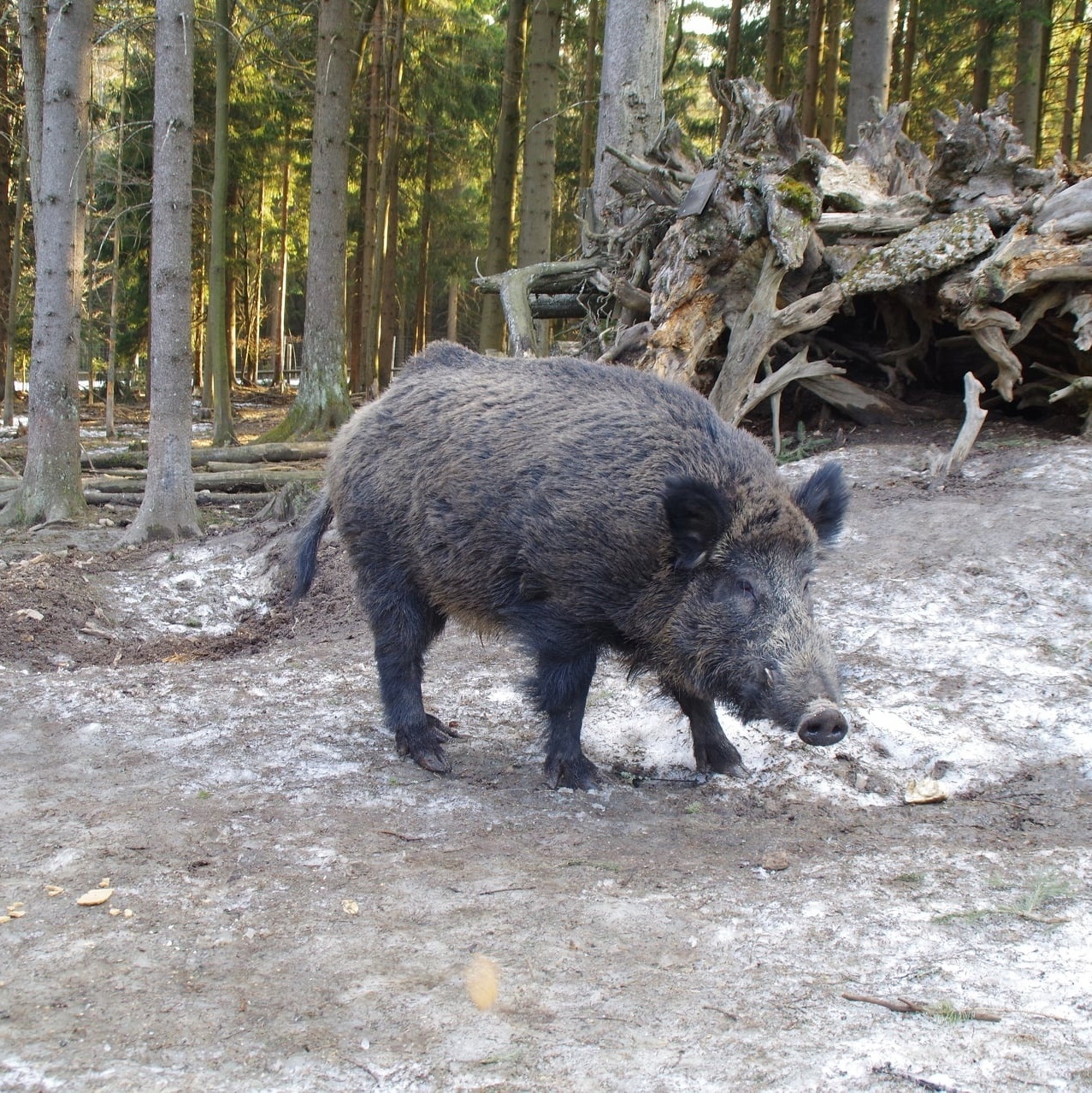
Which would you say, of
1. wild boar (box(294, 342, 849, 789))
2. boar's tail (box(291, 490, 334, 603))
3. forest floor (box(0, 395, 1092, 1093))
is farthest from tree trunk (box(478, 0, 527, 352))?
wild boar (box(294, 342, 849, 789))

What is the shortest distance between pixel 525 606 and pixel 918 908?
87.1 inches

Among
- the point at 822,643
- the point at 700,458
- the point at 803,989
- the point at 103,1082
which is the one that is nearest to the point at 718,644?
the point at 822,643

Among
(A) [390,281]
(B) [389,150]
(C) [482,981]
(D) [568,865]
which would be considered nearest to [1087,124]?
(B) [389,150]

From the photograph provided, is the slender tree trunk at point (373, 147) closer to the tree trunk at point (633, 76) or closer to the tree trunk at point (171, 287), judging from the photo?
the tree trunk at point (171, 287)

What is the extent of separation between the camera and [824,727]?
4.05 meters

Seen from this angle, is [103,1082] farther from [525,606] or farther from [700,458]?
[700,458]

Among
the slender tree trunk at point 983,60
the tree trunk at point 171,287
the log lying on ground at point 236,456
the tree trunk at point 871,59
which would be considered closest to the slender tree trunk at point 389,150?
the log lying on ground at point 236,456

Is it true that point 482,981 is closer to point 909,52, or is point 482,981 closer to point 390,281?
point 909,52

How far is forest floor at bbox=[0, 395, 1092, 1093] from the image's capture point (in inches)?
105

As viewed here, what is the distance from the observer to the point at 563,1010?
286cm

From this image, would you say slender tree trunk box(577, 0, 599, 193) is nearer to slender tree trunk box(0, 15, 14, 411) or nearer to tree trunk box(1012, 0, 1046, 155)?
tree trunk box(1012, 0, 1046, 155)

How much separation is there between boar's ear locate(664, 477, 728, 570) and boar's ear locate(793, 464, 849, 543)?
0.52 metres

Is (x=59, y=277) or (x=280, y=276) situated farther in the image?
(x=280, y=276)

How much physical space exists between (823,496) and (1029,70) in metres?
15.4
